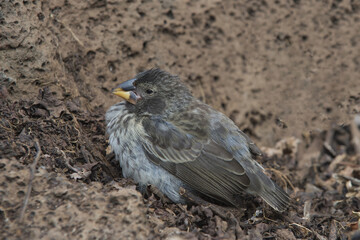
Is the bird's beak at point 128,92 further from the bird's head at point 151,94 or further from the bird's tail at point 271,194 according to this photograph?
the bird's tail at point 271,194

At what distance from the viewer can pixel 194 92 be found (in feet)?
20.2

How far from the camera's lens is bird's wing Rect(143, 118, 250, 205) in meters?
4.19

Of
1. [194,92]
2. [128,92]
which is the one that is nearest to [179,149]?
[128,92]

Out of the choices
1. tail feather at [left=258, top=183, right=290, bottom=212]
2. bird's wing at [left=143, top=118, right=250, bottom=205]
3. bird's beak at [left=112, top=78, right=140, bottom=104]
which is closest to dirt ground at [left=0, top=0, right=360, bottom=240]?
tail feather at [left=258, top=183, right=290, bottom=212]

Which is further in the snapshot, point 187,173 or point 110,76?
point 110,76

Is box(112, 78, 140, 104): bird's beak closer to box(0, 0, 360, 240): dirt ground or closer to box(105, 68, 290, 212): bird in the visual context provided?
box(105, 68, 290, 212): bird

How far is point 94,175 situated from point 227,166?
119 cm

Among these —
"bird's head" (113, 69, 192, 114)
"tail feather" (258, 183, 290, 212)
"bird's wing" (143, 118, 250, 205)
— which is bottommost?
"tail feather" (258, 183, 290, 212)

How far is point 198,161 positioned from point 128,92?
1.00 meters

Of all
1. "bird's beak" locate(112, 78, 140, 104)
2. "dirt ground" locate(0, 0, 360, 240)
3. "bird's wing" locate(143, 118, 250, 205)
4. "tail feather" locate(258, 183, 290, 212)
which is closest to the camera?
"dirt ground" locate(0, 0, 360, 240)

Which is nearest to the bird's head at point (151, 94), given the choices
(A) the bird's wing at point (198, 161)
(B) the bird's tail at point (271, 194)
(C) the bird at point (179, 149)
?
(C) the bird at point (179, 149)

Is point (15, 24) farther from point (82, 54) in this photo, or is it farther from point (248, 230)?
point (248, 230)

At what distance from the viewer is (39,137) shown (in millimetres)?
4160

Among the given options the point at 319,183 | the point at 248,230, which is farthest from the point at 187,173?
the point at 319,183
